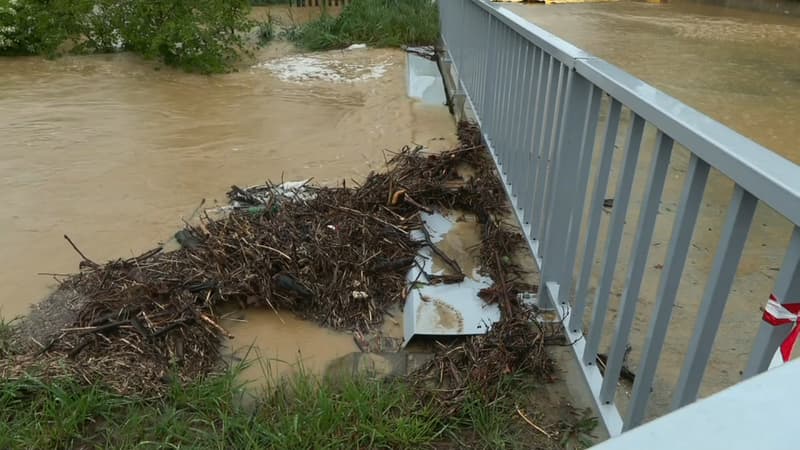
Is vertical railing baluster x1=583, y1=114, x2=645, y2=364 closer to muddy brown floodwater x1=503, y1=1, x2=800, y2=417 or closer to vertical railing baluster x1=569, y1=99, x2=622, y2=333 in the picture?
vertical railing baluster x1=569, y1=99, x2=622, y2=333

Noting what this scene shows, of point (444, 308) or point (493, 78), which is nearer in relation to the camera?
point (444, 308)

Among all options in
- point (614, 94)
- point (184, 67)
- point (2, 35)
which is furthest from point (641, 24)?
point (614, 94)

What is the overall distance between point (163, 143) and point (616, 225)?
4.86 meters

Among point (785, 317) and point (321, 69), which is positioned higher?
point (785, 317)

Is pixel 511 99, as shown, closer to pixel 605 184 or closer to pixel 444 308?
pixel 444 308

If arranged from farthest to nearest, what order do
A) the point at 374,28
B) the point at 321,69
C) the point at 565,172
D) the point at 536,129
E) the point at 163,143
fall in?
the point at 374,28 < the point at 321,69 < the point at 163,143 < the point at 536,129 < the point at 565,172

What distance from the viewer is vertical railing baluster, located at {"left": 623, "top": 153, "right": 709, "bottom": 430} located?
1.46 m

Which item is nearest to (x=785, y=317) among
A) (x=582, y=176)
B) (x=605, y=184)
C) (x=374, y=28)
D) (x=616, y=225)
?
(x=616, y=225)

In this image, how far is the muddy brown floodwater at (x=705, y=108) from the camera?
9.38ft

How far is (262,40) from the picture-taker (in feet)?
35.1

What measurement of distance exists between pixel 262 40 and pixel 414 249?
829 cm

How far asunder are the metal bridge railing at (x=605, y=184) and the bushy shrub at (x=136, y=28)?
560 centimetres

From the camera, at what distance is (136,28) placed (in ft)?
28.4

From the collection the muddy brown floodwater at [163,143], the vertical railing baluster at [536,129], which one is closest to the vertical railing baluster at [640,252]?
the vertical railing baluster at [536,129]
